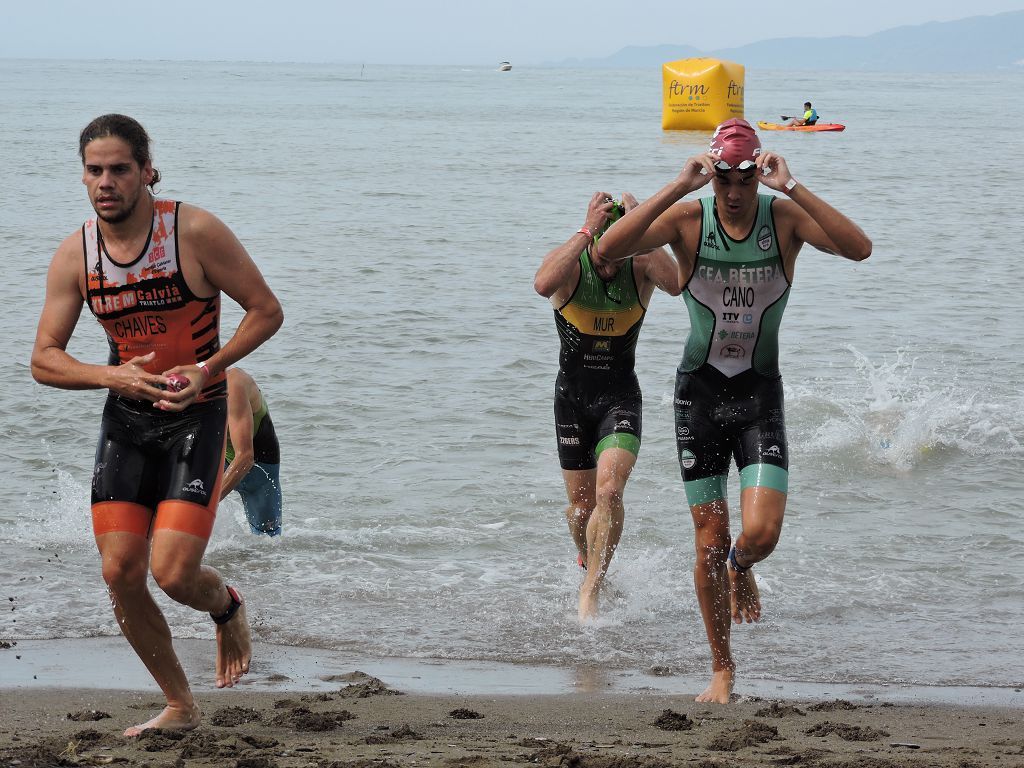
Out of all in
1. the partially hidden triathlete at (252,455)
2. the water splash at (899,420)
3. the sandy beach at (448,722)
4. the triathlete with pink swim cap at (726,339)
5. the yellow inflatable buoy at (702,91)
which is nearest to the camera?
the sandy beach at (448,722)

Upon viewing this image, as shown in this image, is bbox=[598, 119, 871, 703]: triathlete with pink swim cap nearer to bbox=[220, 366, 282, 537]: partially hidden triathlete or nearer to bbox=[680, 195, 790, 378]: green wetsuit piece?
bbox=[680, 195, 790, 378]: green wetsuit piece

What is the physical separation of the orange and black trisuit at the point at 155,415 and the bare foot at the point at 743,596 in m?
2.21

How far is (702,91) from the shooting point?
134ft

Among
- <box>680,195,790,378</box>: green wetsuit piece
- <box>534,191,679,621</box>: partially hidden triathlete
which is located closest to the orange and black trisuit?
<box>680,195,790,378</box>: green wetsuit piece

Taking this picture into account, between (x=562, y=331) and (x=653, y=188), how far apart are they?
24244mm

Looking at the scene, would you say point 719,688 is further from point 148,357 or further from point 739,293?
point 148,357

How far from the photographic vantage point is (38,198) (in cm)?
2808

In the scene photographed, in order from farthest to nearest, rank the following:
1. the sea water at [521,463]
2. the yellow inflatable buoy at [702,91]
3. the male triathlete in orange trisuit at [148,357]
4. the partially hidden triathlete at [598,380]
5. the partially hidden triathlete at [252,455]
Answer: the yellow inflatable buoy at [702,91] → the partially hidden triathlete at [252,455] → the sea water at [521,463] → the partially hidden triathlete at [598,380] → the male triathlete in orange trisuit at [148,357]

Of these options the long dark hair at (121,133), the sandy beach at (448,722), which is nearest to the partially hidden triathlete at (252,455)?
the sandy beach at (448,722)

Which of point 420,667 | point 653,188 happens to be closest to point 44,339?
point 420,667

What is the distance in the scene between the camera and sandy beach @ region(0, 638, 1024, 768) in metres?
4.24

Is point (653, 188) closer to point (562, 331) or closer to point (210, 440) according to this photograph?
point (562, 331)

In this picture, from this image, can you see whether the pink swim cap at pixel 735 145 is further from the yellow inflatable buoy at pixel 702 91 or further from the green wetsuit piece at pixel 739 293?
the yellow inflatable buoy at pixel 702 91

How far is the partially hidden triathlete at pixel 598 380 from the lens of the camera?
22.2 feet
